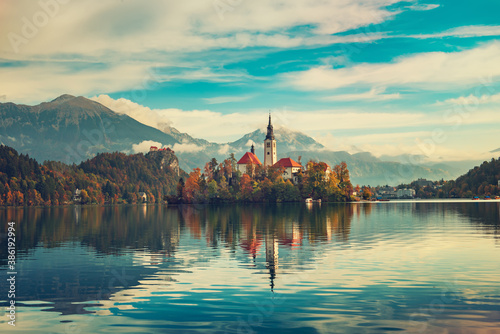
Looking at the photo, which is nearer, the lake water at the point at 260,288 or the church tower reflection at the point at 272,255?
the lake water at the point at 260,288

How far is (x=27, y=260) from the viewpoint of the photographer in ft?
117

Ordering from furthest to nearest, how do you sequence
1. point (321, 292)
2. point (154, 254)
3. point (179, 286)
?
1. point (154, 254)
2. point (179, 286)
3. point (321, 292)

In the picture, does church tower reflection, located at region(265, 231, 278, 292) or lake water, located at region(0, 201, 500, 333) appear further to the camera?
A: church tower reflection, located at region(265, 231, 278, 292)

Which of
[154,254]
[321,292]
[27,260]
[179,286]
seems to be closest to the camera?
[321,292]

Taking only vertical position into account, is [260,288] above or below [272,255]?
above

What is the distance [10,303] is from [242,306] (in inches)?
449

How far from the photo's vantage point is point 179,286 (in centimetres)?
2522

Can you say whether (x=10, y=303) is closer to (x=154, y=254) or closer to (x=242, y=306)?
(x=242, y=306)

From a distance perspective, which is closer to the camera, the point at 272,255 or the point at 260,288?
the point at 260,288

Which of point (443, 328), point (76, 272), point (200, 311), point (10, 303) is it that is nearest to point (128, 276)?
point (76, 272)

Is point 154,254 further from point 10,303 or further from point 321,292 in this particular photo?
point 321,292

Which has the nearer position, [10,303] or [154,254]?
[10,303]

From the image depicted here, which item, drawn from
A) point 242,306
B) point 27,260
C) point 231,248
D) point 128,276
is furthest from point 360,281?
point 27,260

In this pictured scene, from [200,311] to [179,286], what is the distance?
5660 millimetres
